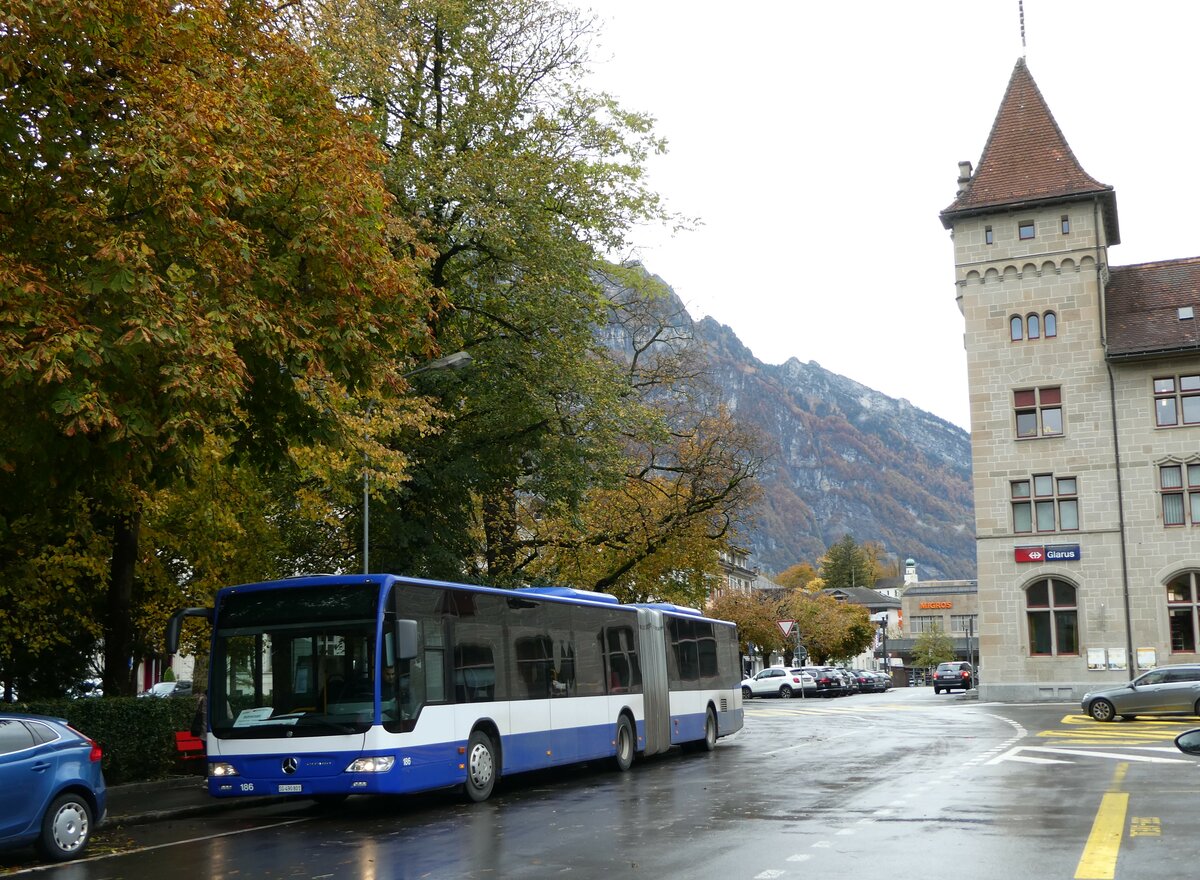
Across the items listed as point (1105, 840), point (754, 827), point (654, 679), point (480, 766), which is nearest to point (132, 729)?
point (480, 766)

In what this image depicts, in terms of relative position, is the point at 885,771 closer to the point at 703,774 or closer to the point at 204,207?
the point at 703,774

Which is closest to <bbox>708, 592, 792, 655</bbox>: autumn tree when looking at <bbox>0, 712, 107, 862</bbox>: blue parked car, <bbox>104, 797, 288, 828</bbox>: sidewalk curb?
<bbox>104, 797, 288, 828</bbox>: sidewalk curb

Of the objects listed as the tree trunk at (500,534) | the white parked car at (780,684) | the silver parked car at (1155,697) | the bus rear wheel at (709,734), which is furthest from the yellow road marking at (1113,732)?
the white parked car at (780,684)

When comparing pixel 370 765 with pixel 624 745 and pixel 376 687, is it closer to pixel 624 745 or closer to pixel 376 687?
pixel 376 687

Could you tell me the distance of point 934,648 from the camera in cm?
12575

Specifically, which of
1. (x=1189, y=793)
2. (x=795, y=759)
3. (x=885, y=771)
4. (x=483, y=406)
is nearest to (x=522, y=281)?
(x=483, y=406)

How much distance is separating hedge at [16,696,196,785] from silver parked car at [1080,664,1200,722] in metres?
24.5

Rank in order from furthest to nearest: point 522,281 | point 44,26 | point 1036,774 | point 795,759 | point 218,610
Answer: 1. point 522,281
2. point 795,759
3. point 1036,774
4. point 218,610
5. point 44,26

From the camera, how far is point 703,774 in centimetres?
2028

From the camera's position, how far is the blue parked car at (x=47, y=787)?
→ 475 inches

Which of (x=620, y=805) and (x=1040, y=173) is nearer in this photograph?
(x=620, y=805)

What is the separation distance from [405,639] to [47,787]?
4.23 metres

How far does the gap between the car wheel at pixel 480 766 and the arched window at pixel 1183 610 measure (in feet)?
116

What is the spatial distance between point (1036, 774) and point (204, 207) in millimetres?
13535
